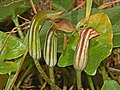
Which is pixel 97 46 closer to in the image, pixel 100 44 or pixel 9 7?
pixel 100 44

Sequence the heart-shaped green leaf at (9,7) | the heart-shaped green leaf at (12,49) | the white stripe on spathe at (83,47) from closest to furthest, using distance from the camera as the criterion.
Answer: the white stripe on spathe at (83,47) < the heart-shaped green leaf at (12,49) < the heart-shaped green leaf at (9,7)

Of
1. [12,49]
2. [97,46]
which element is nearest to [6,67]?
[12,49]

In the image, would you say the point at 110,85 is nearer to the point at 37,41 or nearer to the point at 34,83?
the point at 37,41

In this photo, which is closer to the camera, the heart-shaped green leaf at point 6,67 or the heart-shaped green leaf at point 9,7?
the heart-shaped green leaf at point 6,67

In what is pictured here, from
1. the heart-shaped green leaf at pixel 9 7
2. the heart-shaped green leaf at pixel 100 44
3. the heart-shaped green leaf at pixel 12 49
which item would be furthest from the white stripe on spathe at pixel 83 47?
the heart-shaped green leaf at pixel 9 7

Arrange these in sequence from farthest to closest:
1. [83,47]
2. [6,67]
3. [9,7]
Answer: [9,7] < [6,67] < [83,47]

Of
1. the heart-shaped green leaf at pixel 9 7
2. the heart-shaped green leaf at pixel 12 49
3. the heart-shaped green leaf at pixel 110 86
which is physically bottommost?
the heart-shaped green leaf at pixel 110 86

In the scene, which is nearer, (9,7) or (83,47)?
(83,47)

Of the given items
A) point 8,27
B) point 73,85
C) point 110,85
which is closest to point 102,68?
point 73,85

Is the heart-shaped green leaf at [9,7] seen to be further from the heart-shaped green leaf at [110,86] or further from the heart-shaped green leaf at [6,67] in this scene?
the heart-shaped green leaf at [110,86]
